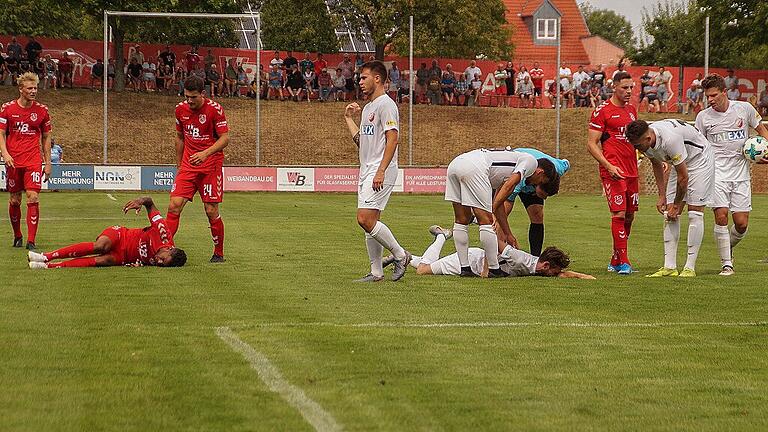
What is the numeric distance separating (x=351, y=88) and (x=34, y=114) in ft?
87.5

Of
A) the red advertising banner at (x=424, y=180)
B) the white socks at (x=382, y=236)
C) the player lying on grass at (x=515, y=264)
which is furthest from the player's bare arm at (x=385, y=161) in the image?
the red advertising banner at (x=424, y=180)

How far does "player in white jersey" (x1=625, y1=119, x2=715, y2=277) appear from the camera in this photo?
12.8 meters

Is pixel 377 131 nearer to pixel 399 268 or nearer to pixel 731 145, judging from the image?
pixel 399 268

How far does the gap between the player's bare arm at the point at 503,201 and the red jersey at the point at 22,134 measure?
21.3ft

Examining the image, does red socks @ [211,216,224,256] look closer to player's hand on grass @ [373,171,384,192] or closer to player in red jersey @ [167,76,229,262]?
player in red jersey @ [167,76,229,262]

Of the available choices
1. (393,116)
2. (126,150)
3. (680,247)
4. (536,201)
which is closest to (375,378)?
(393,116)

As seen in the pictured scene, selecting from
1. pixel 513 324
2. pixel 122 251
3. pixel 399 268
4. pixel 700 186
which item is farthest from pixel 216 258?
pixel 513 324

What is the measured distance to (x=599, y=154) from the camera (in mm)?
13539

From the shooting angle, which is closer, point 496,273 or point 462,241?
point 462,241

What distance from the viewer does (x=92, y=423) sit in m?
5.96

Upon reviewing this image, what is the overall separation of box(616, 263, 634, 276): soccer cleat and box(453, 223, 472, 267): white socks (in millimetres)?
1841

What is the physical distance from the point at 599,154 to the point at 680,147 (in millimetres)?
1026

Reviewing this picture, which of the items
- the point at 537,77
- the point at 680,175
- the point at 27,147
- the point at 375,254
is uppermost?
the point at 537,77

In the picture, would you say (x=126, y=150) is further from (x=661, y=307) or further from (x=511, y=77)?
(x=661, y=307)
